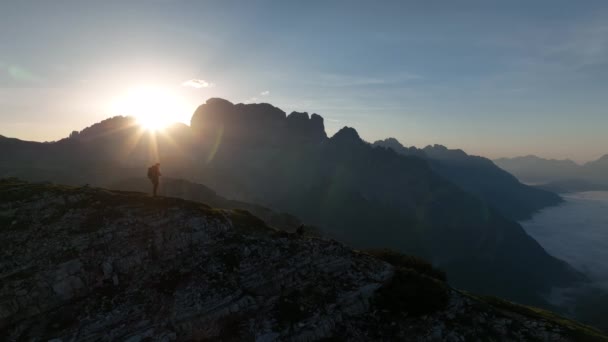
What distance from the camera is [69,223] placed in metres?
26.4

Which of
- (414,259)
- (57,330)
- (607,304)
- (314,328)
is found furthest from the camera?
(607,304)

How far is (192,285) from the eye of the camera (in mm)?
23531

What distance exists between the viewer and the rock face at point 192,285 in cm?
2119

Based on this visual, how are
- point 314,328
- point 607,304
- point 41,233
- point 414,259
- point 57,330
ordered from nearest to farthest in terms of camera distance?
1. point 57,330
2. point 314,328
3. point 41,233
4. point 414,259
5. point 607,304

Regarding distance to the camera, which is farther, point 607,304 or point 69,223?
point 607,304

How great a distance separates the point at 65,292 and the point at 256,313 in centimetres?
1300

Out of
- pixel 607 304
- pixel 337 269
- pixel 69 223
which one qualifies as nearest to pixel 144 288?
pixel 69 223

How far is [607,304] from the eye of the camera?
18825cm

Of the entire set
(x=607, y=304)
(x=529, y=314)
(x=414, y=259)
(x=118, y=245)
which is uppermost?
(x=118, y=245)

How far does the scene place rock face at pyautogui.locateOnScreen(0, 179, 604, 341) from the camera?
21.2 metres

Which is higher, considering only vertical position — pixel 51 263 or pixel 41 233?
pixel 41 233

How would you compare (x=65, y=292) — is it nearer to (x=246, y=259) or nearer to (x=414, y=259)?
(x=246, y=259)

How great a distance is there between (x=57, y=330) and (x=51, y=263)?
5.26 m

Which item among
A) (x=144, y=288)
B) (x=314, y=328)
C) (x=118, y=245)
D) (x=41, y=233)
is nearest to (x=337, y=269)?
(x=314, y=328)
